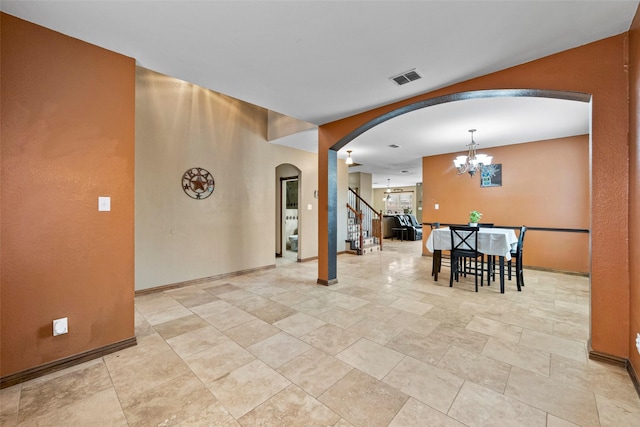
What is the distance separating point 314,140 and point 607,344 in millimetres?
4749

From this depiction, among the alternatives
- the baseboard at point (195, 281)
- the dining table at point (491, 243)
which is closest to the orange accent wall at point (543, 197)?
the dining table at point (491, 243)

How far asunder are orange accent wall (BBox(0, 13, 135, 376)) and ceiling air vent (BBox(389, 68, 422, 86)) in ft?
8.49

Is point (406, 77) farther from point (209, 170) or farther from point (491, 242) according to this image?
point (209, 170)

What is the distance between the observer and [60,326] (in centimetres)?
209

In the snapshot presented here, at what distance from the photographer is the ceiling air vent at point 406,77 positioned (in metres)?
2.69

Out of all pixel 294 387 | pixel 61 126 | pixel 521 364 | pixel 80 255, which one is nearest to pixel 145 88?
pixel 61 126

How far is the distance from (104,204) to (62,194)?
10.7 inches

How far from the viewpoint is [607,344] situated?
2.13 m

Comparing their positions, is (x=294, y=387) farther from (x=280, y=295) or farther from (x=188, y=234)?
(x=188, y=234)

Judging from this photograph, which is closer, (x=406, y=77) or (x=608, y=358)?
(x=608, y=358)

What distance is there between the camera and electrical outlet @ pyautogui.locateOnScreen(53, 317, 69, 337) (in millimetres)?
2070

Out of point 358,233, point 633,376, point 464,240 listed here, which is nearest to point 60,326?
point 633,376

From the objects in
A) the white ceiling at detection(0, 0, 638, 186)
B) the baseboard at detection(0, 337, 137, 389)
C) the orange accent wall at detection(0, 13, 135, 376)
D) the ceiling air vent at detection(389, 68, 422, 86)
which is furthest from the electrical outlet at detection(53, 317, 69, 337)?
the ceiling air vent at detection(389, 68, 422, 86)

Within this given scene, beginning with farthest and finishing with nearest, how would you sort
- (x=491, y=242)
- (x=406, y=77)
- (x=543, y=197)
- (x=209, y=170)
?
1. (x=543, y=197)
2. (x=209, y=170)
3. (x=491, y=242)
4. (x=406, y=77)
